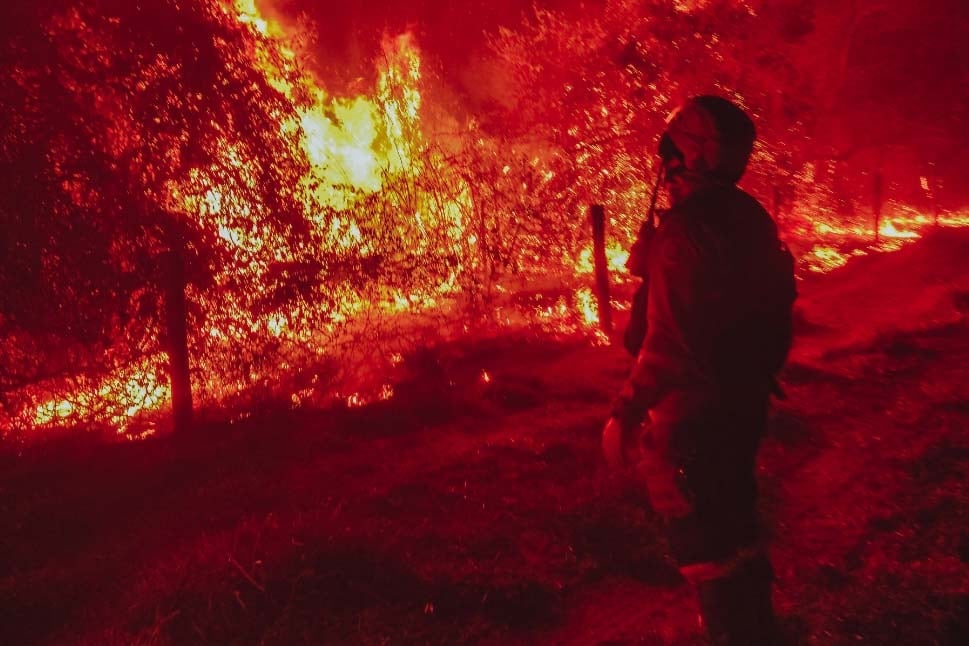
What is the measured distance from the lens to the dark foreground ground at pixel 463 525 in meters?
3.82

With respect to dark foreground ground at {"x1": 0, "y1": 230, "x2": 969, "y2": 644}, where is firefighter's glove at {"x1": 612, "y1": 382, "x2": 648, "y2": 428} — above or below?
above

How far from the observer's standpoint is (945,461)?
5.24 metres

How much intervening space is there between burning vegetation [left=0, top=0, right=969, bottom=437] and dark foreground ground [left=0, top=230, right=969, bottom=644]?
0.74 metres

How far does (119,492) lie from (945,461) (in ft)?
17.3

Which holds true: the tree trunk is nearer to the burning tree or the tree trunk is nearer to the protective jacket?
the burning tree

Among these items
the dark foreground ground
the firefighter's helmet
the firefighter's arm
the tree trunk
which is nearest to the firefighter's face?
the firefighter's helmet

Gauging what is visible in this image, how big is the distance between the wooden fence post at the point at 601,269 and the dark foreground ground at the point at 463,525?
4.96 ft

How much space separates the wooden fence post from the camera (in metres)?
8.98

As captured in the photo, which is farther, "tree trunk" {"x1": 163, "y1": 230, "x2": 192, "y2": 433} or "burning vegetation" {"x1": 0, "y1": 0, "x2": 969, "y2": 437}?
"tree trunk" {"x1": 163, "y1": 230, "x2": 192, "y2": 433}

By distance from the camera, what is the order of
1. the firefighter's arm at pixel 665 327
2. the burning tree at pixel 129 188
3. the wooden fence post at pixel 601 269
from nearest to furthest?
the firefighter's arm at pixel 665 327, the burning tree at pixel 129 188, the wooden fence post at pixel 601 269

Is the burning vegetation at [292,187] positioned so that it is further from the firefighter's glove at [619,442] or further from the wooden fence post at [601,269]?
the firefighter's glove at [619,442]

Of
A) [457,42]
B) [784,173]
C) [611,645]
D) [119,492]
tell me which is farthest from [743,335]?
[784,173]

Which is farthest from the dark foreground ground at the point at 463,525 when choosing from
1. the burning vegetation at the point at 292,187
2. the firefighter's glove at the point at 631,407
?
the firefighter's glove at the point at 631,407

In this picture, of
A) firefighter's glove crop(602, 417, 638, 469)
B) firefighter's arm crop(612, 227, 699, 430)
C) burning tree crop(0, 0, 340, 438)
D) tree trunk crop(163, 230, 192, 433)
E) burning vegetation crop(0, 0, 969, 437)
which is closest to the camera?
firefighter's arm crop(612, 227, 699, 430)
